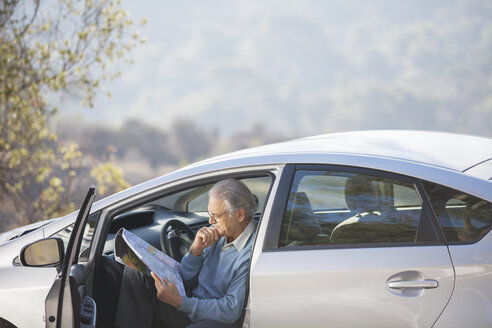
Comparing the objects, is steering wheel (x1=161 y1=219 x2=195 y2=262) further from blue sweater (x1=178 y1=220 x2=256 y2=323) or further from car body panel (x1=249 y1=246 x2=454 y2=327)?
car body panel (x1=249 y1=246 x2=454 y2=327)

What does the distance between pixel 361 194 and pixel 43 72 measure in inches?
265

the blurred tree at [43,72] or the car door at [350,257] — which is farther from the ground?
the blurred tree at [43,72]

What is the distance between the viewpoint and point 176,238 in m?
3.41

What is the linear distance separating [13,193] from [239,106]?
87417 mm

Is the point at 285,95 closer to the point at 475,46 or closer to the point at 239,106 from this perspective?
the point at 239,106

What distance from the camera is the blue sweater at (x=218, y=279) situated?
9.08 ft

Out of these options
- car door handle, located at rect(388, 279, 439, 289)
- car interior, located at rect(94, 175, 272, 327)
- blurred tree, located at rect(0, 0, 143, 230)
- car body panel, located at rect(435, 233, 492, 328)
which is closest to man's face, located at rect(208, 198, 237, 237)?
car interior, located at rect(94, 175, 272, 327)

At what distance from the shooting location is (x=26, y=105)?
27.6ft

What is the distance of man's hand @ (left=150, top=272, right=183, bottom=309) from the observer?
2.81 meters

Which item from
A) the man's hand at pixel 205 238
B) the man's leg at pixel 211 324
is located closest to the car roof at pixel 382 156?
the man's hand at pixel 205 238

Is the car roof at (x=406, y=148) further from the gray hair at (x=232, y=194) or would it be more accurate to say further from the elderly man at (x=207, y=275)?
the elderly man at (x=207, y=275)

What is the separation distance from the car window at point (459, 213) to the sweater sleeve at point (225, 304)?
0.91 m

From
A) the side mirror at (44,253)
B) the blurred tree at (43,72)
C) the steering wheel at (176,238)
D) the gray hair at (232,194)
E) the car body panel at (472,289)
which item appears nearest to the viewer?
the car body panel at (472,289)

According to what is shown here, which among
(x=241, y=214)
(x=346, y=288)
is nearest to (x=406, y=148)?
(x=346, y=288)
